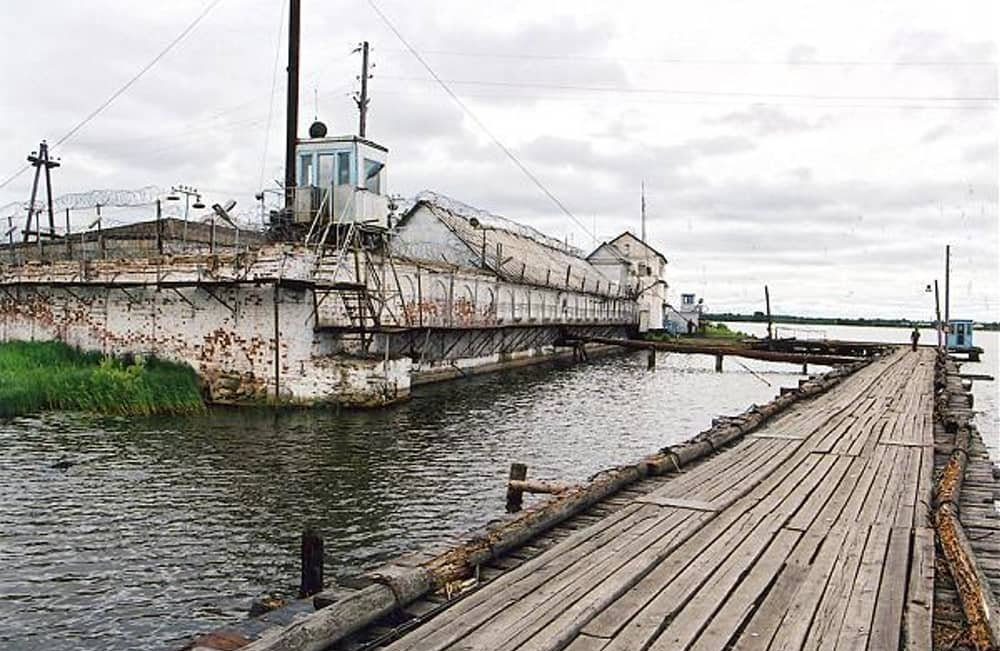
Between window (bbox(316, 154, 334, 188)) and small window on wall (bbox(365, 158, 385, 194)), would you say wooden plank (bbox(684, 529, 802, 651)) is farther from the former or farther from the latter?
small window on wall (bbox(365, 158, 385, 194))

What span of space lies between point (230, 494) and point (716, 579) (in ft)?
29.9

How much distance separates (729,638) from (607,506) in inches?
146

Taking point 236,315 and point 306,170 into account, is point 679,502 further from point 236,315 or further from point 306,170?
point 306,170

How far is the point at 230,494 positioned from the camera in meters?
13.3

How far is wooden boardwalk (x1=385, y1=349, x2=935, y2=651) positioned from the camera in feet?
16.7

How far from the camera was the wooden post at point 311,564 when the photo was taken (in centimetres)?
679

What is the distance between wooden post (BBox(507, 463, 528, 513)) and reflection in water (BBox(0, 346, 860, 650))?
0.56 meters

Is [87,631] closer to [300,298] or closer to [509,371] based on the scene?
[300,298]

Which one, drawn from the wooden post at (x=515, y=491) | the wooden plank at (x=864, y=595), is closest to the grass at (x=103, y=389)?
the wooden post at (x=515, y=491)

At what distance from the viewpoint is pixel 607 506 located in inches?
345

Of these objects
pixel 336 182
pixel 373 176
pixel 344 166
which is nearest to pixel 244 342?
pixel 336 182

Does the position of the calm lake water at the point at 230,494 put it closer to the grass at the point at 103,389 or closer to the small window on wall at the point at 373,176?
the grass at the point at 103,389

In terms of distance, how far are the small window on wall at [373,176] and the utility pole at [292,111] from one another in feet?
7.75

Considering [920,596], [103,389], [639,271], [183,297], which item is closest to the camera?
[920,596]
